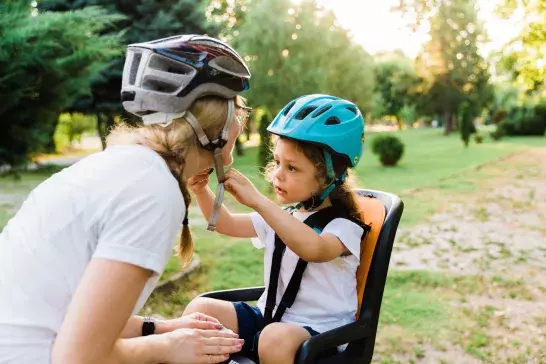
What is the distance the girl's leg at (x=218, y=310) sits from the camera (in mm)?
2330

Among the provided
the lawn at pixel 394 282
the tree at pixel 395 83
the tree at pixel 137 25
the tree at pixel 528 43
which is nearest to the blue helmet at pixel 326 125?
the lawn at pixel 394 282

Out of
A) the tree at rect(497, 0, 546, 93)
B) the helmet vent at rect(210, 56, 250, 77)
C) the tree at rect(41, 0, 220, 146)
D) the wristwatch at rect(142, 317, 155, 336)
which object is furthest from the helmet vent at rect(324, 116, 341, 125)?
the tree at rect(41, 0, 220, 146)

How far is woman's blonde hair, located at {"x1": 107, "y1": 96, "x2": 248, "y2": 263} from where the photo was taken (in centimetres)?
157

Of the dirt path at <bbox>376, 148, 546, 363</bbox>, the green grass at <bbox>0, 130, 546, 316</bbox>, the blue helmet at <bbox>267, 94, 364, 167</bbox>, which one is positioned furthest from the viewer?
the green grass at <bbox>0, 130, 546, 316</bbox>

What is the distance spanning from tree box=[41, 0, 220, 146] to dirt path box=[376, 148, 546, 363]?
36.9 ft

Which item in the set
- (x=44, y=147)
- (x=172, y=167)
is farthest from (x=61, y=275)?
(x=44, y=147)

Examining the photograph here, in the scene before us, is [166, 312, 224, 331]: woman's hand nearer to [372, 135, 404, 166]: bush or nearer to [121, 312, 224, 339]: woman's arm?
[121, 312, 224, 339]: woman's arm

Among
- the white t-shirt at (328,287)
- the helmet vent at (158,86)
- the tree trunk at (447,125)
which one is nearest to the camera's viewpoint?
the helmet vent at (158,86)

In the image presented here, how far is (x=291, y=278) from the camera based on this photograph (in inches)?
89.4

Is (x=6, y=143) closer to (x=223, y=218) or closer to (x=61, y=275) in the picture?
(x=223, y=218)

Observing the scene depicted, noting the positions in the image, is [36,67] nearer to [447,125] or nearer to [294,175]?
[294,175]

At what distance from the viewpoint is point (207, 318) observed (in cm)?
210

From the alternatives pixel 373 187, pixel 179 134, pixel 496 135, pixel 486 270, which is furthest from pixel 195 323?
pixel 496 135

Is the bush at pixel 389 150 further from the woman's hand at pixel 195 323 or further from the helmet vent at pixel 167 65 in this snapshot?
the helmet vent at pixel 167 65
